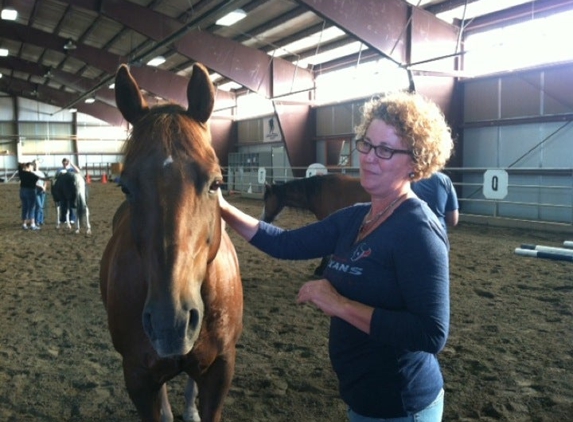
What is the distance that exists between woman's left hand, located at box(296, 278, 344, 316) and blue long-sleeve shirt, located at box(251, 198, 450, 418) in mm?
60

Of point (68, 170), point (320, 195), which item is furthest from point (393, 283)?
point (68, 170)

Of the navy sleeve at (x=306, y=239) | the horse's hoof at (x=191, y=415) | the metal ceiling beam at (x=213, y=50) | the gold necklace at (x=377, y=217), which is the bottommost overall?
the horse's hoof at (x=191, y=415)

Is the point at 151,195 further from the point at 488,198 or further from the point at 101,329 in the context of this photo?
the point at 488,198

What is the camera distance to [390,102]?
1.56 meters

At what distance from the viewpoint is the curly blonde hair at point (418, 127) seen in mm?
1513

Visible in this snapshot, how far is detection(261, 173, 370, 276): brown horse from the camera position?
6.91m

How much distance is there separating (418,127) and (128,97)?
113cm

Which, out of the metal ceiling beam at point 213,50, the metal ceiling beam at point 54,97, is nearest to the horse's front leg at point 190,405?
the metal ceiling beam at point 213,50

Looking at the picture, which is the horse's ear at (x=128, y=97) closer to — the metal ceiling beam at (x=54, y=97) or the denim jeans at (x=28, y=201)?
the denim jeans at (x=28, y=201)

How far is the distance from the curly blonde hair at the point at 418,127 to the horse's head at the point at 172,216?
63 cm

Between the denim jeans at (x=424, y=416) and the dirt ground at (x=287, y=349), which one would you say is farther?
the dirt ground at (x=287, y=349)

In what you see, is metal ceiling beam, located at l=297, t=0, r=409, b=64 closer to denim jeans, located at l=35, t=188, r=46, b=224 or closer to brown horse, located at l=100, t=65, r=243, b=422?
denim jeans, located at l=35, t=188, r=46, b=224

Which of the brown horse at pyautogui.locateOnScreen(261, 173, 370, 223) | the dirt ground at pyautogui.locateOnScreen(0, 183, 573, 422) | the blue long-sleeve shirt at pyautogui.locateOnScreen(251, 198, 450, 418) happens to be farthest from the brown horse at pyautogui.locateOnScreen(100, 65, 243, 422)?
the brown horse at pyautogui.locateOnScreen(261, 173, 370, 223)

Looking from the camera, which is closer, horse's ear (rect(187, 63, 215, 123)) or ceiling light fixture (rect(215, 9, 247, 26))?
horse's ear (rect(187, 63, 215, 123))
